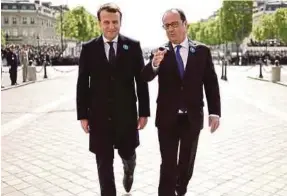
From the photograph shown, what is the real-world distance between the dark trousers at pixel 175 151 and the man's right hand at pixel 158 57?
56 cm

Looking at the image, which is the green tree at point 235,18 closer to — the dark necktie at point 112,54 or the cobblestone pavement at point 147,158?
the cobblestone pavement at point 147,158

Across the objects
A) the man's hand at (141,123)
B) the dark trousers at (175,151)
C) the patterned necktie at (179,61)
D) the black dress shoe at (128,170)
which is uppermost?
the patterned necktie at (179,61)

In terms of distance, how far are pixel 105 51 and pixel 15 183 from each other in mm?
2297

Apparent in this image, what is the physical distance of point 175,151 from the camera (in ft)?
12.9

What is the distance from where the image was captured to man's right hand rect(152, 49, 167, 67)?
3.58 meters

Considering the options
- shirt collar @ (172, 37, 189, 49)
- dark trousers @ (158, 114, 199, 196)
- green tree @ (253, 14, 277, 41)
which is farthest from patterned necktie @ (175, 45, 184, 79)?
green tree @ (253, 14, 277, 41)

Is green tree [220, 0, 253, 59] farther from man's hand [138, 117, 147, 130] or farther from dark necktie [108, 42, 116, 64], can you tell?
dark necktie [108, 42, 116, 64]

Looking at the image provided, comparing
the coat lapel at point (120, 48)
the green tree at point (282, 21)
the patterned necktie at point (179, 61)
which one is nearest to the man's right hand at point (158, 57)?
the patterned necktie at point (179, 61)

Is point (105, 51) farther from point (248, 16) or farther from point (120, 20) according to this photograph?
point (248, 16)

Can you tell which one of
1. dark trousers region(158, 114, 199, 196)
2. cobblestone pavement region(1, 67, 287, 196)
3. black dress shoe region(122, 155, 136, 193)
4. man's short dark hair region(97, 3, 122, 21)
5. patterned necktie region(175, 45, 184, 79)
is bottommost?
cobblestone pavement region(1, 67, 287, 196)

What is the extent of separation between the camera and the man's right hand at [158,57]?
3.58 meters

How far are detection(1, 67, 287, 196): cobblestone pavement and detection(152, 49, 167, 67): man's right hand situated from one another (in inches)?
71.5

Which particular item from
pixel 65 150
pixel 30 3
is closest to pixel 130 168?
pixel 65 150

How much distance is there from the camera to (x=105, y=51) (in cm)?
398
